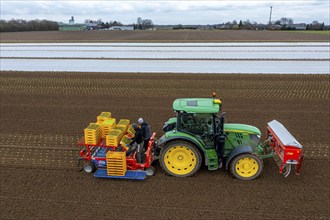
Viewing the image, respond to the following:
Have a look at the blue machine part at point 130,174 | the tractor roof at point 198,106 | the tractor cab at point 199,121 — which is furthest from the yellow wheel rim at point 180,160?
the tractor roof at point 198,106

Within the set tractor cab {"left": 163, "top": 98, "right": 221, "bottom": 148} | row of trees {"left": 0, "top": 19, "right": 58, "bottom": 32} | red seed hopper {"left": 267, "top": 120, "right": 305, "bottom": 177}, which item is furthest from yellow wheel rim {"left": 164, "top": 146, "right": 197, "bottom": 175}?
row of trees {"left": 0, "top": 19, "right": 58, "bottom": 32}

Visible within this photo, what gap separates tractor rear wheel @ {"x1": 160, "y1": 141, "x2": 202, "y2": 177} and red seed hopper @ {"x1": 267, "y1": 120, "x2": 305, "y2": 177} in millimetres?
1881

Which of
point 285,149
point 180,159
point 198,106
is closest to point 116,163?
point 180,159

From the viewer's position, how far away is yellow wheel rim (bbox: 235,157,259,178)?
23.0ft

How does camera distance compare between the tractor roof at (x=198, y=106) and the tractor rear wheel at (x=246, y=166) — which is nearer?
the tractor roof at (x=198, y=106)

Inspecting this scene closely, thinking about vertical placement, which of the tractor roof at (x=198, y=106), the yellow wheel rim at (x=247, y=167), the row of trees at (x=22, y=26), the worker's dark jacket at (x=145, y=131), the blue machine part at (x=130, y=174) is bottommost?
the blue machine part at (x=130, y=174)

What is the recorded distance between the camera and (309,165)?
785 cm

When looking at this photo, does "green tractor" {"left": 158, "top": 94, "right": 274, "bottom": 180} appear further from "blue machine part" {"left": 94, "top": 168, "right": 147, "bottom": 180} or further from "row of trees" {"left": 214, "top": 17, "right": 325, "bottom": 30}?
"row of trees" {"left": 214, "top": 17, "right": 325, "bottom": 30}

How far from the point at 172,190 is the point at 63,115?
22.3 ft

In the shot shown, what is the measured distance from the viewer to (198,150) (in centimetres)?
703

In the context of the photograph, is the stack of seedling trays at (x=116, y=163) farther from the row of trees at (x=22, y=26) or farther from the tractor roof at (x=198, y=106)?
the row of trees at (x=22, y=26)

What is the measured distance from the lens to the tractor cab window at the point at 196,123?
7.00m

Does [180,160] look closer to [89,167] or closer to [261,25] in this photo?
[89,167]

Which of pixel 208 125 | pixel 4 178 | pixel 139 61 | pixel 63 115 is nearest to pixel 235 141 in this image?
pixel 208 125
